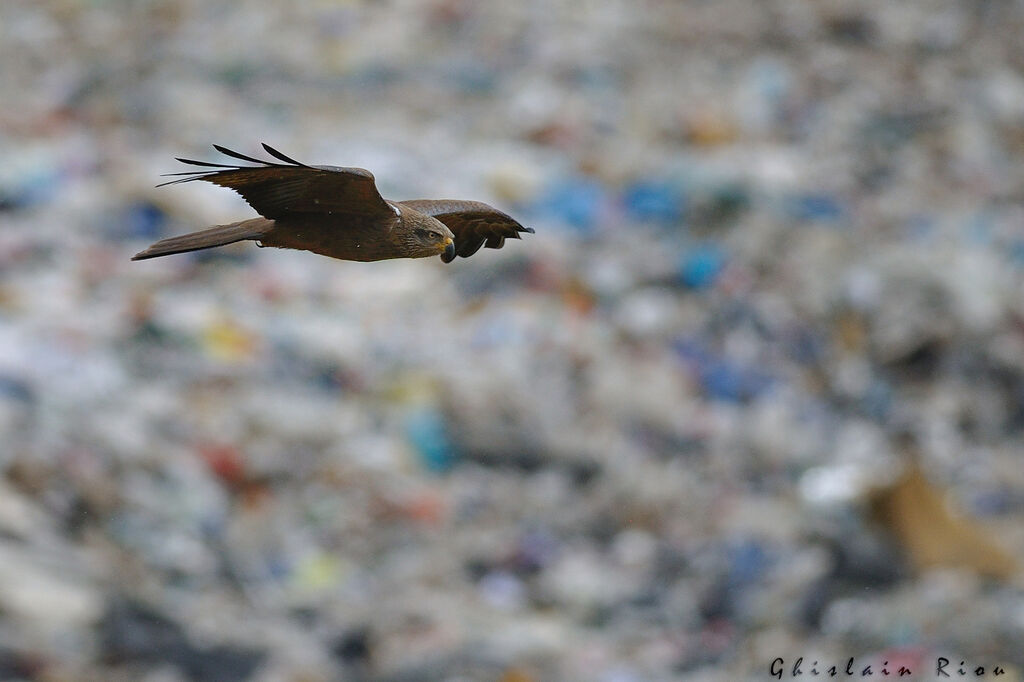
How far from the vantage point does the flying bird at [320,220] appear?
102 centimetres

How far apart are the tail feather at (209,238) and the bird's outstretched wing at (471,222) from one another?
0.62 feet

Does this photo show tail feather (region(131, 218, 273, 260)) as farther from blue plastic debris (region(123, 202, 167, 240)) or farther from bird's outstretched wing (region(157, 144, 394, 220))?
blue plastic debris (region(123, 202, 167, 240))

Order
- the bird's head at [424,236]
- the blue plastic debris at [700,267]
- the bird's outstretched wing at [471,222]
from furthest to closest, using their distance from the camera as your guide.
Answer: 1. the blue plastic debris at [700,267]
2. the bird's outstretched wing at [471,222]
3. the bird's head at [424,236]

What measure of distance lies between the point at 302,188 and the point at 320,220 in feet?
0.20

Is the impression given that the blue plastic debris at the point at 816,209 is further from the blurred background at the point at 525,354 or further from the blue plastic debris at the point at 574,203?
the blue plastic debris at the point at 574,203

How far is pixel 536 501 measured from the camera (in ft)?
12.8

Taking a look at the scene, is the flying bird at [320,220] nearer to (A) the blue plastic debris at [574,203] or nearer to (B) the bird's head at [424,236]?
(B) the bird's head at [424,236]

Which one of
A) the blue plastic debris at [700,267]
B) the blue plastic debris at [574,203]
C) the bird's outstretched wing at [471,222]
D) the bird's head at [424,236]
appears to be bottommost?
the bird's head at [424,236]

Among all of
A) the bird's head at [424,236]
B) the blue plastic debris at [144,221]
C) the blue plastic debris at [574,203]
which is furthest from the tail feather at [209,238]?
the blue plastic debris at [574,203]

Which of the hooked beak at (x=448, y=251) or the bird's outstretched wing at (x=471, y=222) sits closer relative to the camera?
the hooked beak at (x=448, y=251)

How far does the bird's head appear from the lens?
1.16 metres

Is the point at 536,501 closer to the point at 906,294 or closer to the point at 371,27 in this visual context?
the point at 906,294

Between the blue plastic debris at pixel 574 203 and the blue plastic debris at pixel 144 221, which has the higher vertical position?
the blue plastic debris at pixel 574 203

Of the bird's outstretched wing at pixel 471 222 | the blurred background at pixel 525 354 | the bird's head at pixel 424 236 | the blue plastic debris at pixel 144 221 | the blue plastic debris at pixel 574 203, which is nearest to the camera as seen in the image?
the bird's head at pixel 424 236
